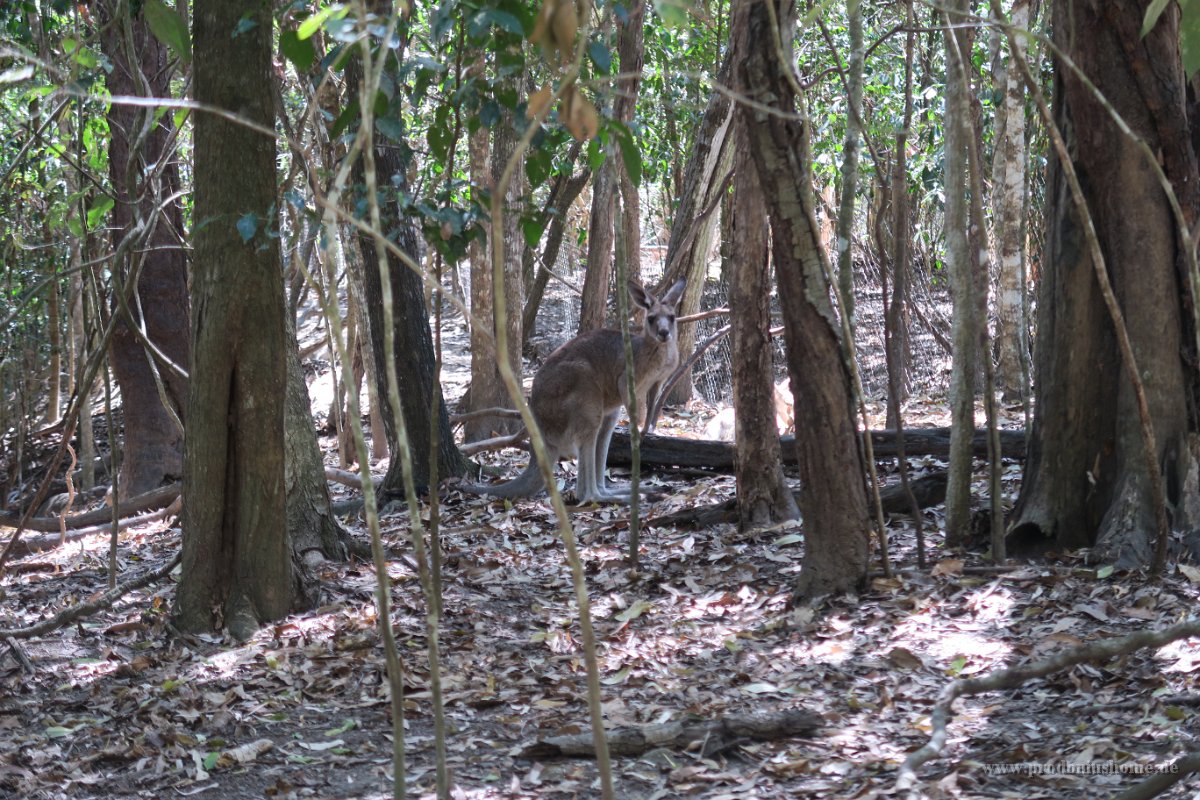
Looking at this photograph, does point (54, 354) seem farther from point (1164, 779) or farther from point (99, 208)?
point (1164, 779)

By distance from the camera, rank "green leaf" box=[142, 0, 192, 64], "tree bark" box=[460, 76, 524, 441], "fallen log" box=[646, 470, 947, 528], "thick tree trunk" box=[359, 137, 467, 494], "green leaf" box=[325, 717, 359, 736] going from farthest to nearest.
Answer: "tree bark" box=[460, 76, 524, 441] < "thick tree trunk" box=[359, 137, 467, 494] < "fallen log" box=[646, 470, 947, 528] < "green leaf" box=[325, 717, 359, 736] < "green leaf" box=[142, 0, 192, 64]

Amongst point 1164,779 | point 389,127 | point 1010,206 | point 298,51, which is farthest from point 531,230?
point 1010,206

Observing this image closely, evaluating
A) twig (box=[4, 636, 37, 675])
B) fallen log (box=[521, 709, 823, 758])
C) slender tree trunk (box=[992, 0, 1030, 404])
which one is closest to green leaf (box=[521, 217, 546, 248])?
fallen log (box=[521, 709, 823, 758])

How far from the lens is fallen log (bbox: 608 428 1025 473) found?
7.26 metres

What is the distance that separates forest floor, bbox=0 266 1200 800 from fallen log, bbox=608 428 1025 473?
3.73ft

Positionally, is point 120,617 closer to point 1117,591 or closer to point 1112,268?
point 1117,591

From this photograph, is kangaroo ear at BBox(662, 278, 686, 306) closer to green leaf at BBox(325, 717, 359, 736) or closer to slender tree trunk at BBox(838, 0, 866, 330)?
slender tree trunk at BBox(838, 0, 866, 330)

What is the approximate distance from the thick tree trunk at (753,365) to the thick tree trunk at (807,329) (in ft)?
3.48

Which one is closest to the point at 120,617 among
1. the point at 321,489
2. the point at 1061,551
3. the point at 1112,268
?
the point at 321,489

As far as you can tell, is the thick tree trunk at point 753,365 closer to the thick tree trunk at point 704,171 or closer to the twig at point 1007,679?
the thick tree trunk at point 704,171

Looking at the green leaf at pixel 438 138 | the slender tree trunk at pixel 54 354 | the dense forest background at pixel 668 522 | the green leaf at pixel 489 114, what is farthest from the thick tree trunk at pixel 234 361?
the slender tree trunk at pixel 54 354

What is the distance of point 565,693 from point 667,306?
4.92 metres

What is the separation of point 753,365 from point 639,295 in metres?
2.66

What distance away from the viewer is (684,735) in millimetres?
3832
